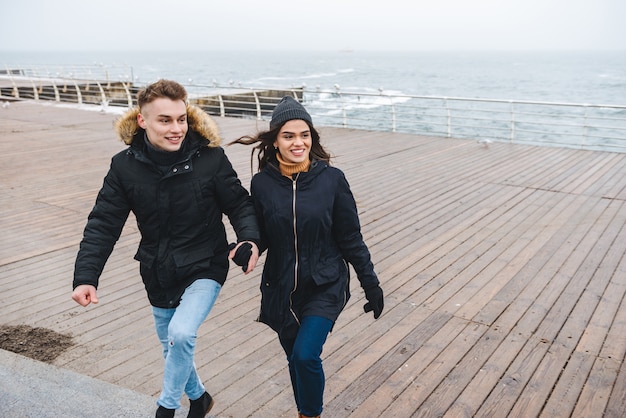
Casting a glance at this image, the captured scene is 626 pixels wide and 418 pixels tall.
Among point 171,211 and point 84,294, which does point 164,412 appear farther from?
point 171,211

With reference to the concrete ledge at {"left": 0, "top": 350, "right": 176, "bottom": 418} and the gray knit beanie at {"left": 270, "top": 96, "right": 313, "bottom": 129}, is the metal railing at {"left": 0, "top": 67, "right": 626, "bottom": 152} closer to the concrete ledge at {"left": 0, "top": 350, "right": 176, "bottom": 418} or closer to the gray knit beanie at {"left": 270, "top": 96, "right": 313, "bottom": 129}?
the gray knit beanie at {"left": 270, "top": 96, "right": 313, "bottom": 129}

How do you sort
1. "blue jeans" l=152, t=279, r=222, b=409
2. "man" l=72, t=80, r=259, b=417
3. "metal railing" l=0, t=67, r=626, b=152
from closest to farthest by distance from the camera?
1. "blue jeans" l=152, t=279, r=222, b=409
2. "man" l=72, t=80, r=259, b=417
3. "metal railing" l=0, t=67, r=626, b=152

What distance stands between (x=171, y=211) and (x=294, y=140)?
558 millimetres

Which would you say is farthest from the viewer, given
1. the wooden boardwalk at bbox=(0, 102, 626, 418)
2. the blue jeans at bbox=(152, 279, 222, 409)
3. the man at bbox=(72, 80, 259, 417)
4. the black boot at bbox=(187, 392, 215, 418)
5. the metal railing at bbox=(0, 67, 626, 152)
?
the metal railing at bbox=(0, 67, 626, 152)

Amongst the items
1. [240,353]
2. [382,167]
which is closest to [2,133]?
[382,167]

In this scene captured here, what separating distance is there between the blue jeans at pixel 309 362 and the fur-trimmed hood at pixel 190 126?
831 mm

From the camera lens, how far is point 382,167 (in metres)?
8.65

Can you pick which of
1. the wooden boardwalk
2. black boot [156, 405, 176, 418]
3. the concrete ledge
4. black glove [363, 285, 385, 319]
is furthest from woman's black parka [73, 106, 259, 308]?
the wooden boardwalk

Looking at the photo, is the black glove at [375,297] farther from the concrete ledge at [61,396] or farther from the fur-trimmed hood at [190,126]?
the concrete ledge at [61,396]

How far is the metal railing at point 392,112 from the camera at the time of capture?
35.4 feet

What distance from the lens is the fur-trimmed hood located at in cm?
224

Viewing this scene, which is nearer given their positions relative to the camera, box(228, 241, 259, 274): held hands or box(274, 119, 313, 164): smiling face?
box(228, 241, 259, 274): held hands

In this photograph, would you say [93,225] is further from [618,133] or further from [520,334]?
[618,133]

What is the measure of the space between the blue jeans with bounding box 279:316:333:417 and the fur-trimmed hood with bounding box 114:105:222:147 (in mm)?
831
